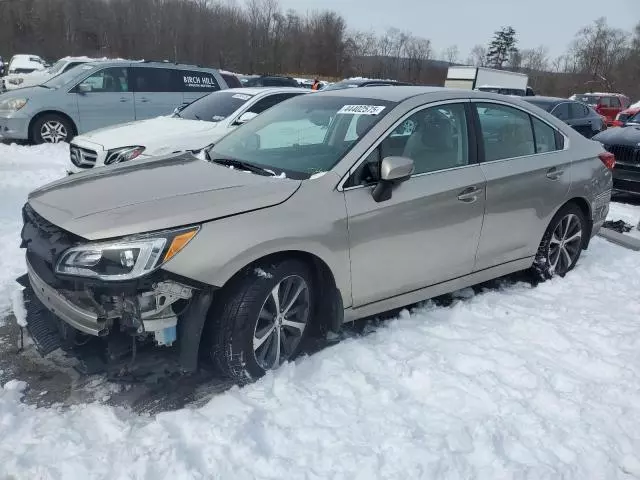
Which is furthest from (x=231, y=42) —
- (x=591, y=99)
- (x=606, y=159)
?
(x=606, y=159)

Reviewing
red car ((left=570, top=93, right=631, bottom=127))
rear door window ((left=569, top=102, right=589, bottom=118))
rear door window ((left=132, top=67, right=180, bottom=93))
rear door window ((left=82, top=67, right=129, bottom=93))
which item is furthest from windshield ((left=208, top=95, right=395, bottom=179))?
red car ((left=570, top=93, right=631, bottom=127))

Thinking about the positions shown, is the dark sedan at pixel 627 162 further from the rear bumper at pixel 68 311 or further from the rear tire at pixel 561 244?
the rear bumper at pixel 68 311

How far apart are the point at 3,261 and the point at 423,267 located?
358 centimetres

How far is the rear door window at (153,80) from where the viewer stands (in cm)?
1141

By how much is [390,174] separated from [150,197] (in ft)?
4.63

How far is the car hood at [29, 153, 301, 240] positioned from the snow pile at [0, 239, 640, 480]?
99 centimetres

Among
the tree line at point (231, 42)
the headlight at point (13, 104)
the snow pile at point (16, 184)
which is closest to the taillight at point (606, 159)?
the snow pile at point (16, 184)

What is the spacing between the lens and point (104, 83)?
36.3 feet

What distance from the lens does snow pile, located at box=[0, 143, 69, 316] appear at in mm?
4508

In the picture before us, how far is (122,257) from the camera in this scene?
2.68 metres

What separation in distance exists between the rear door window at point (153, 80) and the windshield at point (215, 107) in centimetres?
337

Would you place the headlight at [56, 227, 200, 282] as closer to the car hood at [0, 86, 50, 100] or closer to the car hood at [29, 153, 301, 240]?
the car hood at [29, 153, 301, 240]

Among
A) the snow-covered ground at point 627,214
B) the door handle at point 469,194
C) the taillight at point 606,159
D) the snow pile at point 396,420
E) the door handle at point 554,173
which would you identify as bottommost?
the snow pile at point 396,420

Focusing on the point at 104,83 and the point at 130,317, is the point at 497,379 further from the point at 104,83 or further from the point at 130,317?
the point at 104,83
